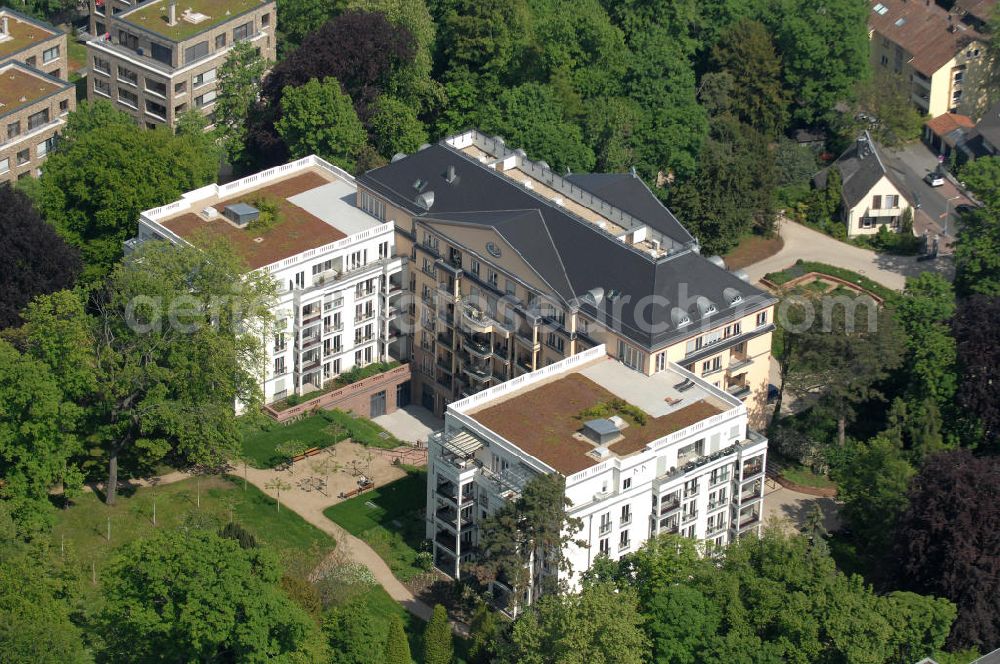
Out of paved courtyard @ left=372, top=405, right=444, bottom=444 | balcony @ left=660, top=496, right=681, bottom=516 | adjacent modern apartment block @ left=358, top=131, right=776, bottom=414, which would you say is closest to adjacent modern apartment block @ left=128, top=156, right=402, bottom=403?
adjacent modern apartment block @ left=358, top=131, right=776, bottom=414

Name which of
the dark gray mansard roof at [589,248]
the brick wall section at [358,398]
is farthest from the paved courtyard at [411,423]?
the dark gray mansard roof at [589,248]

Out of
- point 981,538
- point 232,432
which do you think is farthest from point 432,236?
point 981,538

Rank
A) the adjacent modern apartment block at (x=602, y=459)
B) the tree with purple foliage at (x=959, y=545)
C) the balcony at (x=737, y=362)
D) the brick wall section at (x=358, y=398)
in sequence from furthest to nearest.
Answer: the brick wall section at (x=358, y=398) < the balcony at (x=737, y=362) < the adjacent modern apartment block at (x=602, y=459) < the tree with purple foliage at (x=959, y=545)

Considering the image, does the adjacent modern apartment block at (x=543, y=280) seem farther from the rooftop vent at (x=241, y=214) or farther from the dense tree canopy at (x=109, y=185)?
the dense tree canopy at (x=109, y=185)

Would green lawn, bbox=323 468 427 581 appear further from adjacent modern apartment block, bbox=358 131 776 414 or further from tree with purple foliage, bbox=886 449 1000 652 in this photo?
tree with purple foliage, bbox=886 449 1000 652

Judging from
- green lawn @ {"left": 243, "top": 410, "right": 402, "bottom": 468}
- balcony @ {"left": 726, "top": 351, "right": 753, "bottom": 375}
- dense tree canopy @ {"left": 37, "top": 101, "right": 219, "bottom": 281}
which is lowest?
green lawn @ {"left": 243, "top": 410, "right": 402, "bottom": 468}

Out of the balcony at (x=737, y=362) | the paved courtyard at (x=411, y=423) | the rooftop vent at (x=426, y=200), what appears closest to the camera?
the balcony at (x=737, y=362)

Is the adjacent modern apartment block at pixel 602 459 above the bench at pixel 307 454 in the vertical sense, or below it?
above

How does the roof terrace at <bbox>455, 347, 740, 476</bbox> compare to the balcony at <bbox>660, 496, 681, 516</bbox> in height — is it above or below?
above
